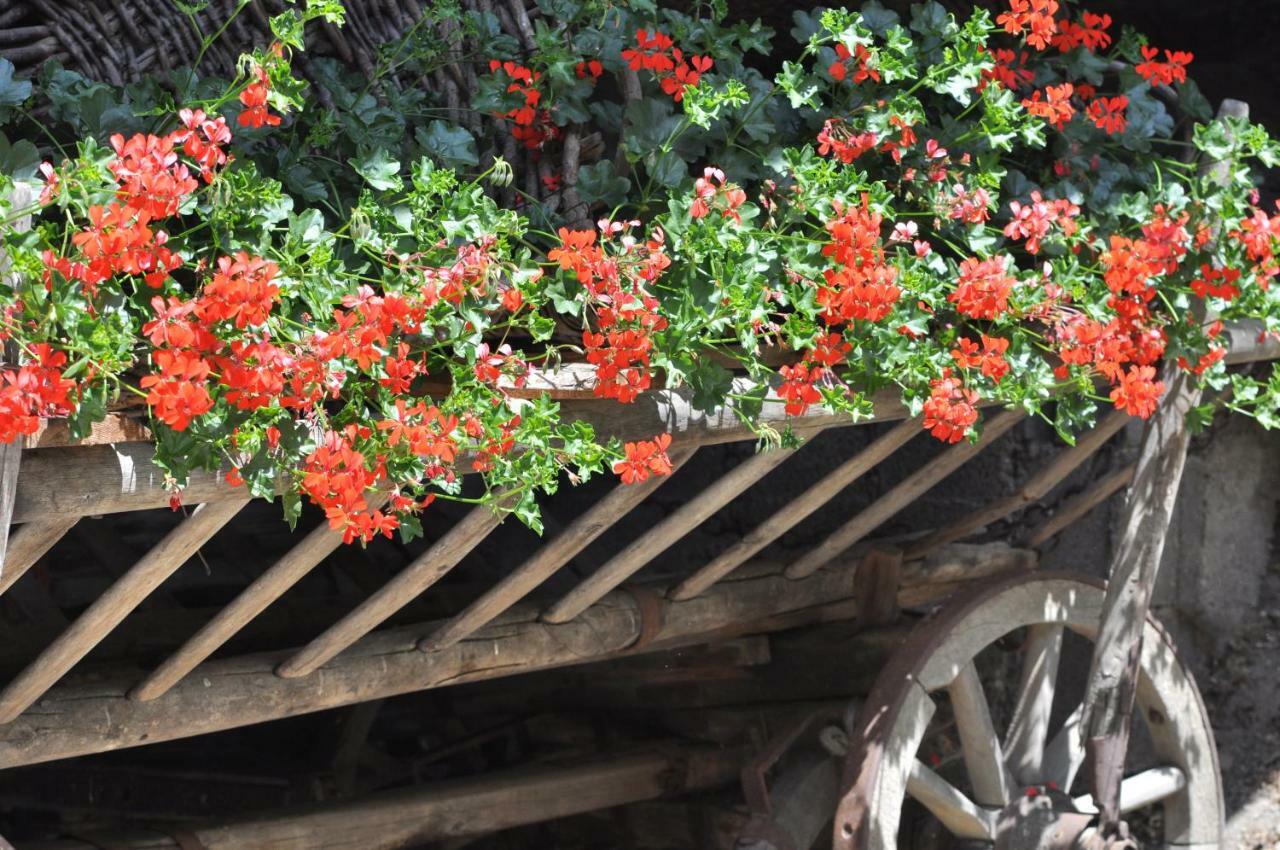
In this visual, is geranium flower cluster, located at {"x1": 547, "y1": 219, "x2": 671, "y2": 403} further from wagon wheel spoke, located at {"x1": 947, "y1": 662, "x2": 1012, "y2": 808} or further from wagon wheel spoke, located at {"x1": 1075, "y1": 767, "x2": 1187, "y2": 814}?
wagon wheel spoke, located at {"x1": 1075, "y1": 767, "x2": 1187, "y2": 814}

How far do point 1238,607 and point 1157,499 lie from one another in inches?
46.4

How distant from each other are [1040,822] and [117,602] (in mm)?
1868

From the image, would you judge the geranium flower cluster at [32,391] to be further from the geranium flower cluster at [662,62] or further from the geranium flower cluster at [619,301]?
the geranium flower cluster at [662,62]

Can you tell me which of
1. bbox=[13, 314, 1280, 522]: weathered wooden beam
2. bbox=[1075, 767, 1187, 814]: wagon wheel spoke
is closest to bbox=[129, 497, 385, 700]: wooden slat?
bbox=[13, 314, 1280, 522]: weathered wooden beam

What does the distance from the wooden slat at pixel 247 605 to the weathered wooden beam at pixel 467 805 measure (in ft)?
1.99

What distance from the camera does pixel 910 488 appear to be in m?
2.85

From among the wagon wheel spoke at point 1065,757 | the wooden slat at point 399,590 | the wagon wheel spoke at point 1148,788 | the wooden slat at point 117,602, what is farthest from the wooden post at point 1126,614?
the wooden slat at point 117,602

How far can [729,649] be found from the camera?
3328 millimetres

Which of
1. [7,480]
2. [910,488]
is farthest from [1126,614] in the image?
[7,480]

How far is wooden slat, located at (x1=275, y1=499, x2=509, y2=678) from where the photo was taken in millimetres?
2098

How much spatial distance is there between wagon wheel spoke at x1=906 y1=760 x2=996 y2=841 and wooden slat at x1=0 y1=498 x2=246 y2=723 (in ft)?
5.09

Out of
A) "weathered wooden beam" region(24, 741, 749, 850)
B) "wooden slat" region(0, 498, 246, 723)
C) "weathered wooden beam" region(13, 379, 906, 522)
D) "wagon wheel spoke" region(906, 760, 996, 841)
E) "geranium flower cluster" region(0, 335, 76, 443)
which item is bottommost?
"weathered wooden beam" region(24, 741, 749, 850)

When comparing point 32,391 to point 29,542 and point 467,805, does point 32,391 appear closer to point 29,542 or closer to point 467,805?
point 29,542

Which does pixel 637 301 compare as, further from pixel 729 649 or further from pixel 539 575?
pixel 729 649
